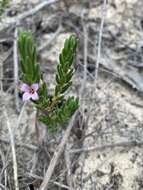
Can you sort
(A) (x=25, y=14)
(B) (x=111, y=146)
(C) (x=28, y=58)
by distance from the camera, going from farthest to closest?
(A) (x=25, y=14) < (B) (x=111, y=146) < (C) (x=28, y=58)

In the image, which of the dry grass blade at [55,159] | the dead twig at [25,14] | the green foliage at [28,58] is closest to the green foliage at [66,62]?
the green foliage at [28,58]

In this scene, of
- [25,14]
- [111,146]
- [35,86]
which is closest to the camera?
[35,86]

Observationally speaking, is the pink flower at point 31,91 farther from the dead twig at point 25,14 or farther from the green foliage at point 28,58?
the dead twig at point 25,14

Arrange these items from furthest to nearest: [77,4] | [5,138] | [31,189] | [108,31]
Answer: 1. [77,4]
2. [108,31]
3. [5,138]
4. [31,189]

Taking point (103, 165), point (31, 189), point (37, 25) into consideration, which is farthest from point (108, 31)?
point (31, 189)

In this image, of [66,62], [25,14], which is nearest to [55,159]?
[66,62]

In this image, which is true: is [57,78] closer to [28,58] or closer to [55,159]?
[28,58]

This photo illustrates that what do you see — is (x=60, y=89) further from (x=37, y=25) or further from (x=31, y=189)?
(x=37, y=25)
